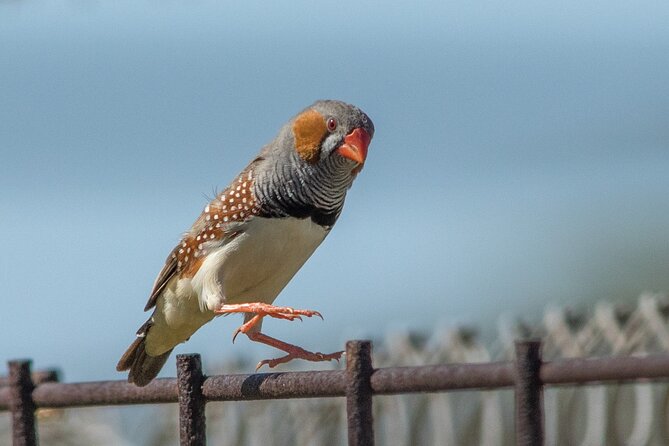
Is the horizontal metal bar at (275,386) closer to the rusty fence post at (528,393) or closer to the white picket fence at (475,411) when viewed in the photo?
the rusty fence post at (528,393)

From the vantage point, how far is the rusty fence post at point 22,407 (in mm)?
3684

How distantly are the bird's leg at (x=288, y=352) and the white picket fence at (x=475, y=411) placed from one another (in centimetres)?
117

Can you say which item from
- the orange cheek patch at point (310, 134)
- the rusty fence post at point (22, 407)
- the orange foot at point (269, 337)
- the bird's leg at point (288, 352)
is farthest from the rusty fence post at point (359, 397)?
the orange cheek patch at point (310, 134)

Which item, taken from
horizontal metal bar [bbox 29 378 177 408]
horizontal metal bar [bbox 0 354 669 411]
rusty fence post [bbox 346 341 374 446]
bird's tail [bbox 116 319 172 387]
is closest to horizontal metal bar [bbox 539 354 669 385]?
horizontal metal bar [bbox 0 354 669 411]

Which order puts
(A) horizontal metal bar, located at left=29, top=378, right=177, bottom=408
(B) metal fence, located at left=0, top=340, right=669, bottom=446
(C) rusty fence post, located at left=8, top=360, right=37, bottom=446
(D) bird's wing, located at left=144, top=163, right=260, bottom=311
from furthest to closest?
(D) bird's wing, located at left=144, top=163, right=260, bottom=311 → (C) rusty fence post, located at left=8, top=360, right=37, bottom=446 → (A) horizontal metal bar, located at left=29, top=378, right=177, bottom=408 → (B) metal fence, located at left=0, top=340, right=669, bottom=446

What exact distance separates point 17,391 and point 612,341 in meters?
3.82

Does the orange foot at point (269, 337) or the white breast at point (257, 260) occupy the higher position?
the white breast at point (257, 260)

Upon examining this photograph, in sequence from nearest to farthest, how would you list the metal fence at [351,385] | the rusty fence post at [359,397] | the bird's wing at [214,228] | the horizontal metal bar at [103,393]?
the metal fence at [351,385] → the rusty fence post at [359,397] → the horizontal metal bar at [103,393] → the bird's wing at [214,228]

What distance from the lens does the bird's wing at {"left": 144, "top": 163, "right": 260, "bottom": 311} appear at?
5094mm

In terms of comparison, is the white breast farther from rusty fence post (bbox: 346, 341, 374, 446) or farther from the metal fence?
→ rusty fence post (bbox: 346, 341, 374, 446)

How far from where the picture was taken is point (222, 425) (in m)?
9.01

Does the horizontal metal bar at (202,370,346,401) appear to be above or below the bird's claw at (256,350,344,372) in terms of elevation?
below

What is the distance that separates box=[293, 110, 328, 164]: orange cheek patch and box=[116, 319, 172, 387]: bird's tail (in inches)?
34.4

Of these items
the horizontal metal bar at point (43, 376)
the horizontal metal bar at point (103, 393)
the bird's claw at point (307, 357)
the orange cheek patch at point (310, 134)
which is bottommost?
the horizontal metal bar at point (103, 393)
